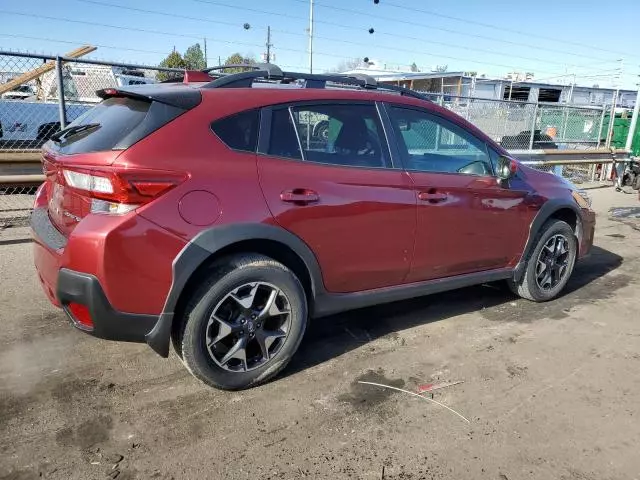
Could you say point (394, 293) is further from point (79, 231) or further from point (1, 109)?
point (1, 109)

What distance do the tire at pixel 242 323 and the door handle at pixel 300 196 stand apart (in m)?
0.37

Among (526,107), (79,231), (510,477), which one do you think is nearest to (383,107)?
(79,231)

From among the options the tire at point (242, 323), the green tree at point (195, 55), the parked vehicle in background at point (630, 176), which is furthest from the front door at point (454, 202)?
the green tree at point (195, 55)

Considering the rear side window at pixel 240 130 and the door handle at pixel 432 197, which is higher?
the rear side window at pixel 240 130

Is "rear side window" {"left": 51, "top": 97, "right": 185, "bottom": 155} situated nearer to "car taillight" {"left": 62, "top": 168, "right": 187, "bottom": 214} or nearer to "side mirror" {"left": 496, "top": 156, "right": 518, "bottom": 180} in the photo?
"car taillight" {"left": 62, "top": 168, "right": 187, "bottom": 214}

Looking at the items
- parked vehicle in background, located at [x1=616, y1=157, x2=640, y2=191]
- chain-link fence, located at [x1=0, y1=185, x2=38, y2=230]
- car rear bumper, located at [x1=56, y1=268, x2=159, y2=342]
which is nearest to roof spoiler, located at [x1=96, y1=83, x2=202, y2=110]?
car rear bumper, located at [x1=56, y1=268, x2=159, y2=342]

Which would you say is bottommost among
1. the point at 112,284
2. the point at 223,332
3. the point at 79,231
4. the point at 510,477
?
the point at 510,477

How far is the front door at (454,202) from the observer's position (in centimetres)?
346

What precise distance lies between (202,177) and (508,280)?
300 cm

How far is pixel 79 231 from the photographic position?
250 centimetres

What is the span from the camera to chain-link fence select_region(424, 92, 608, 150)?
11.0 metres

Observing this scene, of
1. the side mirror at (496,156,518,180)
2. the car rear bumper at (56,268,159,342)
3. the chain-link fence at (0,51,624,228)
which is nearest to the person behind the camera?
the car rear bumper at (56,268,159,342)

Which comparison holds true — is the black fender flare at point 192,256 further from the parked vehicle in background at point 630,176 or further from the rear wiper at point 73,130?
the parked vehicle in background at point 630,176

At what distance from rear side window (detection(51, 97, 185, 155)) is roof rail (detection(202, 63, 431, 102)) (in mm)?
393
